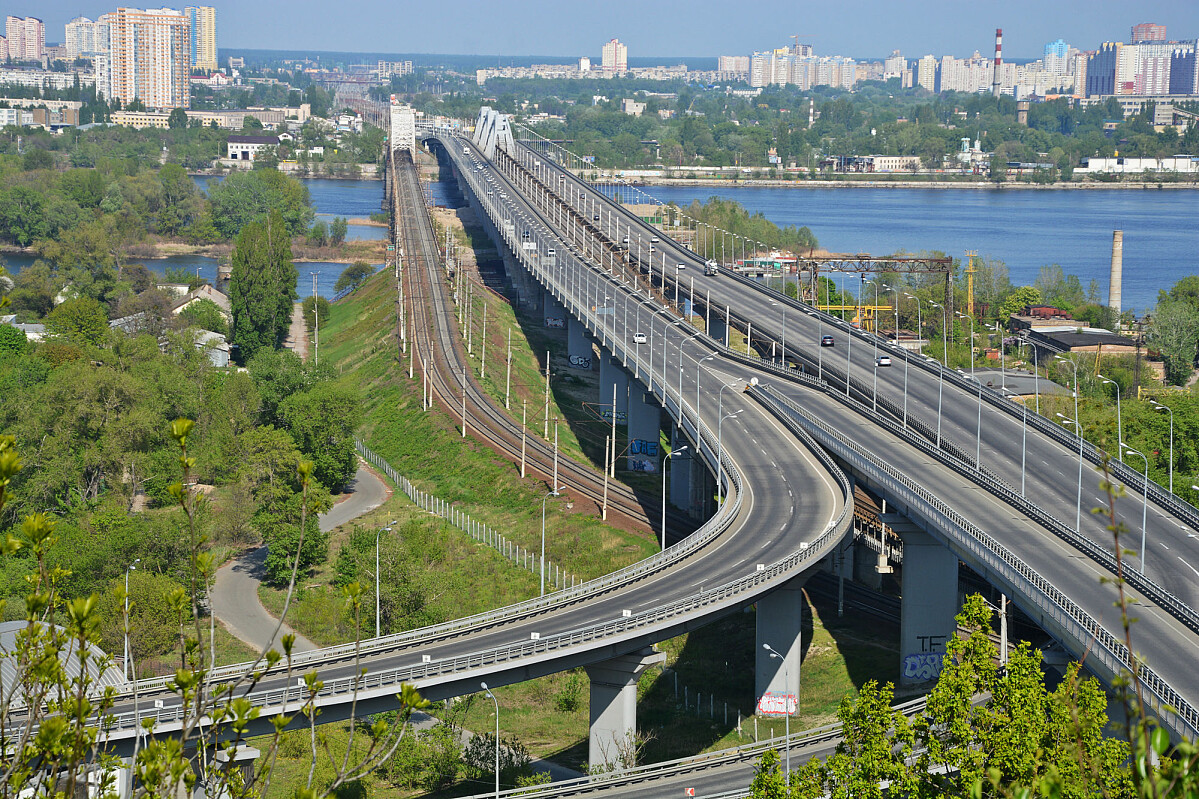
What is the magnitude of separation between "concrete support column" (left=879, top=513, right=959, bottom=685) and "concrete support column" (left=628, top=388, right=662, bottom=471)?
31032mm

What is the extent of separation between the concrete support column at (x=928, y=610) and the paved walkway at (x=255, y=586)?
2288cm

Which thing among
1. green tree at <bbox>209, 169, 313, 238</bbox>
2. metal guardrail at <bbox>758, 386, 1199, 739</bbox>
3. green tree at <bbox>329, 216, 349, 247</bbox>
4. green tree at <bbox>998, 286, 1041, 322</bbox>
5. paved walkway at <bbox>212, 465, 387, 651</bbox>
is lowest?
paved walkway at <bbox>212, 465, 387, 651</bbox>

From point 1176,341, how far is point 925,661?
62774 mm

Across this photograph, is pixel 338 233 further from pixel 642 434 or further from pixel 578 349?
pixel 642 434

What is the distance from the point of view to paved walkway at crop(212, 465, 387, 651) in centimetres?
5741

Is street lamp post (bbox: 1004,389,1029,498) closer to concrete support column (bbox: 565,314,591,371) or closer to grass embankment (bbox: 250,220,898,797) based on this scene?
grass embankment (bbox: 250,220,898,797)

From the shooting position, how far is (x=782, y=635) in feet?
162

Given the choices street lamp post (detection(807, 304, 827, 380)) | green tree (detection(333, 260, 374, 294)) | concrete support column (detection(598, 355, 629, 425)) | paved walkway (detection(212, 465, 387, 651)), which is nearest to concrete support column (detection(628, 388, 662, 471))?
street lamp post (detection(807, 304, 827, 380))

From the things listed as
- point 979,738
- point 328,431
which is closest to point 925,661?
point 979,738

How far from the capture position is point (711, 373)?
78000 mm

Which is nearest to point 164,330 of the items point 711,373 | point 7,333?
point 7,333

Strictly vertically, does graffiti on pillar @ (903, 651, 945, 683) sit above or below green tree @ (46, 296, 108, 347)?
below

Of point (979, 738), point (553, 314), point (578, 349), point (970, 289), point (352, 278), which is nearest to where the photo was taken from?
point (979, 738)

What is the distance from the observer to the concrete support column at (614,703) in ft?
138
